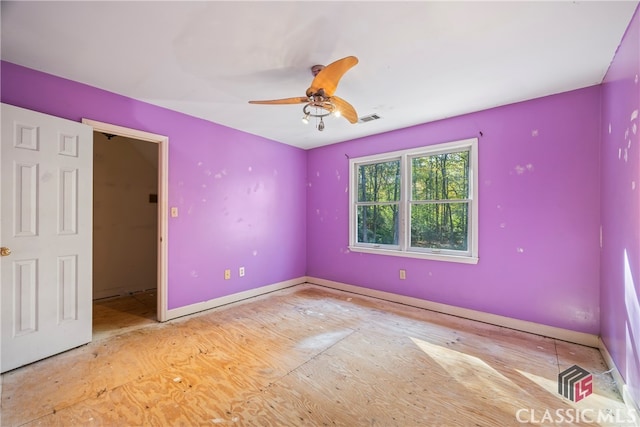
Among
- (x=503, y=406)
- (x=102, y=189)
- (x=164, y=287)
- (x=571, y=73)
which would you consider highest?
(x=571, y=73)

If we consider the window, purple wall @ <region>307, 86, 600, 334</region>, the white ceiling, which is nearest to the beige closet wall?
the white ceiling

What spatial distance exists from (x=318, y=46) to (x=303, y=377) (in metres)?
2.39

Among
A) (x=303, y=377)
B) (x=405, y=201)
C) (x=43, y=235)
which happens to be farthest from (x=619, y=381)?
(x=43, y=235)

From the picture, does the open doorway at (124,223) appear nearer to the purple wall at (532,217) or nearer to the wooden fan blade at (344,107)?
the wooden fan blade at (344,107)

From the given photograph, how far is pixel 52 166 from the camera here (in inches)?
87.9

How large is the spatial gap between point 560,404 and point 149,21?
354cm

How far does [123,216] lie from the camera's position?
13.5 feet

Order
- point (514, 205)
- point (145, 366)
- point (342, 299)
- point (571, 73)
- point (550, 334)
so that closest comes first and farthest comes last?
point (145, 366)
point (571, 73)
point (550, 334)
point (514, 205)
point (342, 299)

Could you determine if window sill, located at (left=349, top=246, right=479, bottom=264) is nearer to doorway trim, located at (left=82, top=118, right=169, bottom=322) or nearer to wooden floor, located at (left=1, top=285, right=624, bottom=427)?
wooden floor, located at (left=1, top=285, right=624, bottom=427)

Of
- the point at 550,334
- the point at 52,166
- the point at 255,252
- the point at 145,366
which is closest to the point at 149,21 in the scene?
the point at 52,166

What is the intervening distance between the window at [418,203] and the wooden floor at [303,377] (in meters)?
1.00

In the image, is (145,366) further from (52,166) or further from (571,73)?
(571,73)

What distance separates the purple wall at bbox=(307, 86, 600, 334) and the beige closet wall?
398cm

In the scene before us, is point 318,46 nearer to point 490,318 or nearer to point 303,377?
point 303,377
